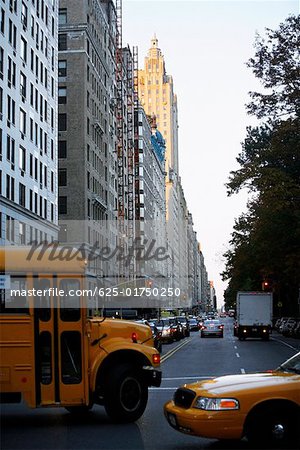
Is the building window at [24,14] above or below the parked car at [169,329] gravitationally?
above

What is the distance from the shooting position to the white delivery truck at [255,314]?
48.8 m

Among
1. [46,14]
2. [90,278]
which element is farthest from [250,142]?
[90,278]

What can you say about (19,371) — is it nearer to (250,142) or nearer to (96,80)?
(250,142)

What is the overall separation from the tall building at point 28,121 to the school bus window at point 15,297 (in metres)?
34.8

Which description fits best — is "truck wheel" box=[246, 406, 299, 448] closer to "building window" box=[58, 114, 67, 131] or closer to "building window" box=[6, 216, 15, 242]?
"building window" box=[6, 216, 15, 242]

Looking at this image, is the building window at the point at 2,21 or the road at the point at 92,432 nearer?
the road at the point at 92,432

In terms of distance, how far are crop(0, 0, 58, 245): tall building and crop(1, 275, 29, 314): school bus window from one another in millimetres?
34850

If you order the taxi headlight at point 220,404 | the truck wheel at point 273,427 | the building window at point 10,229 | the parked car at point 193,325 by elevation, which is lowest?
the parked car at point 193,325

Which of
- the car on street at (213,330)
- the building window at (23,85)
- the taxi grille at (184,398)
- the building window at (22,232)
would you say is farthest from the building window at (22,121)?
the taxi grille at (184,398)

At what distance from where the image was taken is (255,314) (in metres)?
48.8

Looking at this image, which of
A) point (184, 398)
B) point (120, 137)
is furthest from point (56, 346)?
point (120, 137)

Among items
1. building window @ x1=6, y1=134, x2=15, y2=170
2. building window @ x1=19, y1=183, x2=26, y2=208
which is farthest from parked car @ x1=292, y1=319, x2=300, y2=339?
building window @ x1=6, y1=134, x2=15, y2=170

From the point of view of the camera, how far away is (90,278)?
42.3 ft

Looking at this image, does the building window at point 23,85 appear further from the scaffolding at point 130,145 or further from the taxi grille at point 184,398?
the scaffolding at point 130,145
